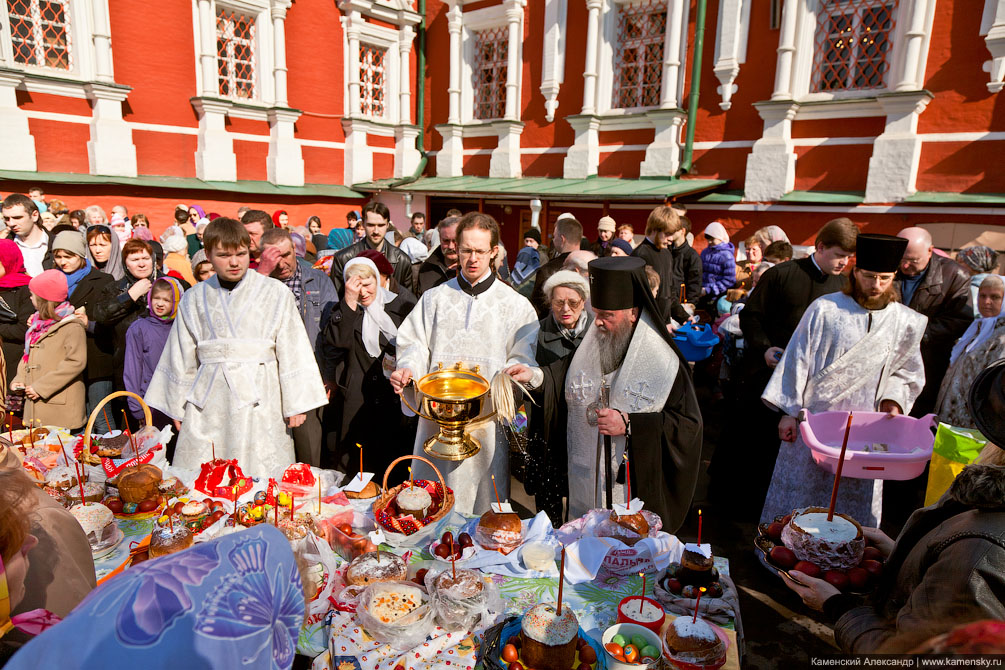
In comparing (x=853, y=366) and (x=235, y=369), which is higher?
(x=853, y=366)

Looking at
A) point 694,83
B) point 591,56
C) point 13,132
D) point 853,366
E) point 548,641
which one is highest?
point 591,56

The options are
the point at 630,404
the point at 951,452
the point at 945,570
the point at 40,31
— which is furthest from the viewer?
the point at 40,31

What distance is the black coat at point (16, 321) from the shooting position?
191 inches

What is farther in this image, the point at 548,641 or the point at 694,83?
the point at 694,83

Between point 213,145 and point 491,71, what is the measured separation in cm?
708

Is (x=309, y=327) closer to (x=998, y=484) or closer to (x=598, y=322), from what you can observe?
(x=598, y=322)

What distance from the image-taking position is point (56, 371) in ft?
14.5

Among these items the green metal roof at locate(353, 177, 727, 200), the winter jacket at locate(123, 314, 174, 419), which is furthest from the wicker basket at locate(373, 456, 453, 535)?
the green metal roof at locate(353, 177, 727, 200)

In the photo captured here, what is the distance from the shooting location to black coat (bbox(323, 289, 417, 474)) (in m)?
4.62

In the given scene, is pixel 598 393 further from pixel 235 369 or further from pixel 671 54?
pixel 671 54

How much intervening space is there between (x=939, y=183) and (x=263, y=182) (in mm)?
13892

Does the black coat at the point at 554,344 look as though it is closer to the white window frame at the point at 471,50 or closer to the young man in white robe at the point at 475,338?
the young man in white robe at the point at 475,338

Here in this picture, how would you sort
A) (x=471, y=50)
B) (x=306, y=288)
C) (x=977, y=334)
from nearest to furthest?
(x=977, y=334), (x=306, y=288), (x=471, y=50)

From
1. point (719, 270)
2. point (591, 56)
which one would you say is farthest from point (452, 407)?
point (591, 56)
